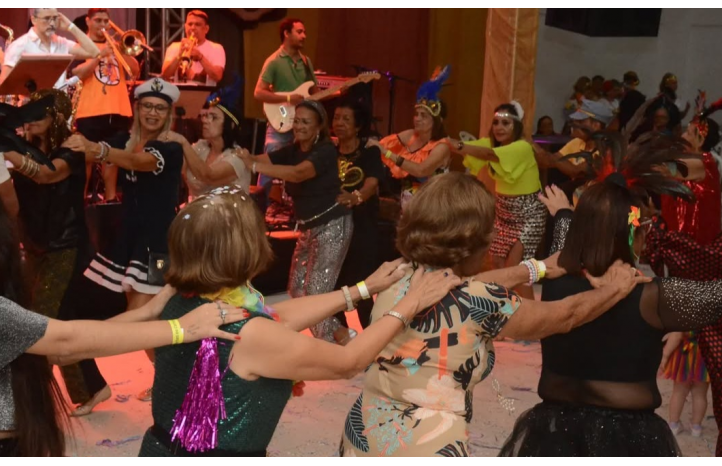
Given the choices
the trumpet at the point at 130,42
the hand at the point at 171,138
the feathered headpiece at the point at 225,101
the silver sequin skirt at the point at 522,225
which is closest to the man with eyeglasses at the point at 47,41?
the trumpet at the point at 130,42

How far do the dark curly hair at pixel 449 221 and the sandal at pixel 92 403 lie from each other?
259 cm

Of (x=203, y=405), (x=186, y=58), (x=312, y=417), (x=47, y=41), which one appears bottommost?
(x=312, y=417)

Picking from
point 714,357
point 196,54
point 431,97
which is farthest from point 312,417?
point 196,54

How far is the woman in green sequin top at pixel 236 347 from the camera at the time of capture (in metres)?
2.05

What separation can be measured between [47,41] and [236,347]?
561cm

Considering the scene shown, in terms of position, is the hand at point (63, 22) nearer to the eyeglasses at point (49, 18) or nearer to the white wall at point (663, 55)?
the eyeglasses at point (49, 18)

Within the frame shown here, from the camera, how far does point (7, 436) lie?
2.14 meters

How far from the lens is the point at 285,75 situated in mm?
8102

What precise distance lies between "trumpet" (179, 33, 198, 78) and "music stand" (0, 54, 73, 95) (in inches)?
75.1

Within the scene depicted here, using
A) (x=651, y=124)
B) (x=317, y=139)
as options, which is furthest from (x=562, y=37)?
(x=317, y=139)

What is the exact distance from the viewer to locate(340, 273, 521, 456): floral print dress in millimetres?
2322

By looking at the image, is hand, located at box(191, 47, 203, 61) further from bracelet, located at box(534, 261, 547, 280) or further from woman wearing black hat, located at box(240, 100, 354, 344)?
bracelet, located at box(534, 261, 547, 280)

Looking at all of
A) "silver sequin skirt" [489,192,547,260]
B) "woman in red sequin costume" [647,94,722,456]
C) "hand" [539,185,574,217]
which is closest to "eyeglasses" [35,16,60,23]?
"silver sequin skirt" [489,192,547,260]

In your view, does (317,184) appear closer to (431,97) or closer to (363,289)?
(431,97)
